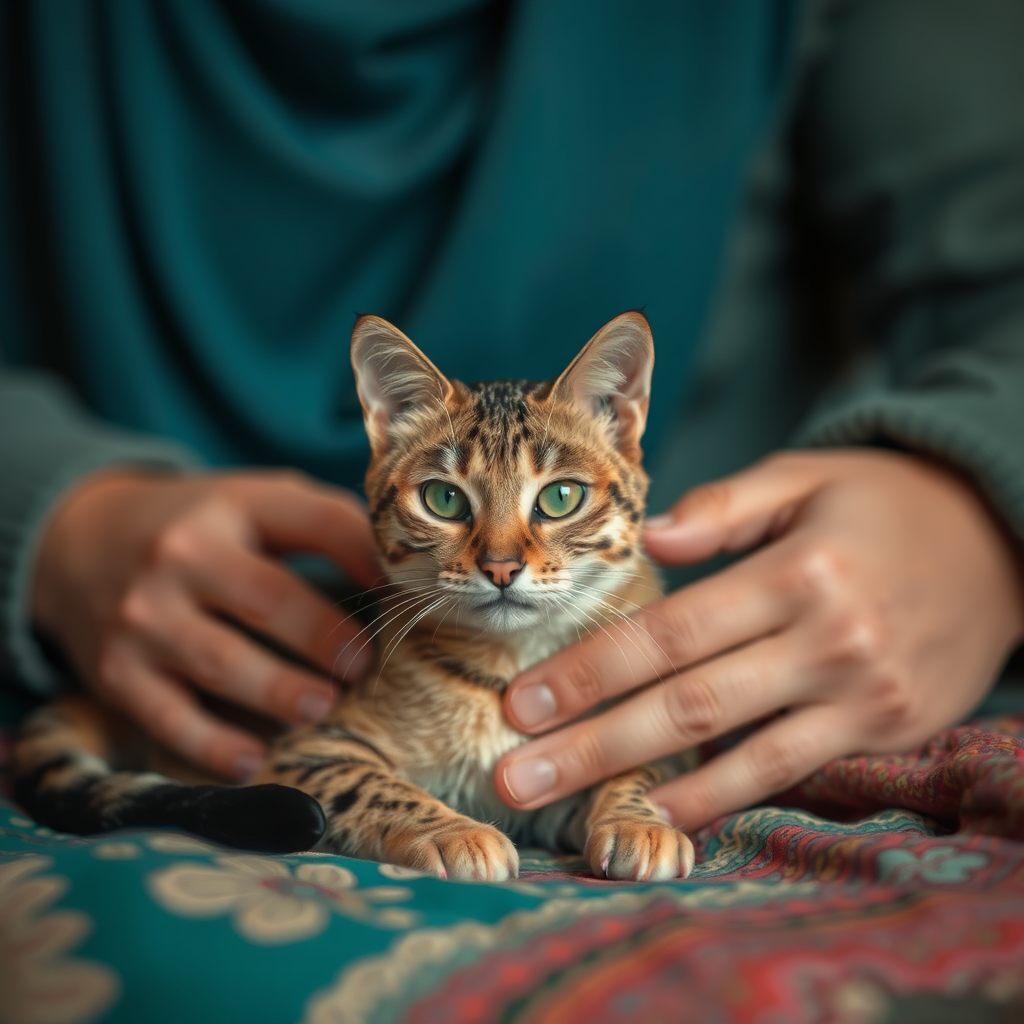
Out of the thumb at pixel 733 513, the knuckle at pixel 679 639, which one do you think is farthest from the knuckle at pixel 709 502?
the knuckle at pixel 679 639

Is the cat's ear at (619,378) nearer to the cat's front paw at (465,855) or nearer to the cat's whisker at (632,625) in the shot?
the cat's whisker at (632,625)

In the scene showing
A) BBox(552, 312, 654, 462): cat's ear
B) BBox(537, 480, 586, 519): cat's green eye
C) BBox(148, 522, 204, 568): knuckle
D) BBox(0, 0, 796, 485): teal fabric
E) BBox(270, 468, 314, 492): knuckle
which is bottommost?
BBox(148, 522, 204, 568): knuckle

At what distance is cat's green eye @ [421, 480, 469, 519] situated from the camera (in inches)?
35.0

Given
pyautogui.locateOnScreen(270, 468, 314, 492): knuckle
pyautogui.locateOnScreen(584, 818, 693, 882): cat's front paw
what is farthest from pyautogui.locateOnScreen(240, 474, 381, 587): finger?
pyautogui.locateOnScreen(584, 818, 693, 882): cat's front paw

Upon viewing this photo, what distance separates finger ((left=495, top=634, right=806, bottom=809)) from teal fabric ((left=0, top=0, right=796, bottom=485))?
0.63m

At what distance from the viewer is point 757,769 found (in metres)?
0.88

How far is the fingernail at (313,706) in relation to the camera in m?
1.05

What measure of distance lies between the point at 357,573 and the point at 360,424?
1.65 ft

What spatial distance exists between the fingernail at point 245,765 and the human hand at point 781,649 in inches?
14.5

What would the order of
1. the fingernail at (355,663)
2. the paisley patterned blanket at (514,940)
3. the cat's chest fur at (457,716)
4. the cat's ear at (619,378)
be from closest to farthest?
the paisley patterned blanket at (514,940) < the cat's ear at (619,378) < the cat's chest fur at (457,716) < the fingernail at (355,663)

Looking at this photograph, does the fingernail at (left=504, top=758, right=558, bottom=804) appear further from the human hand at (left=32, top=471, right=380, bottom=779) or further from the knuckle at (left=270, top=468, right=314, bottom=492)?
the knuckle at (left=270, top=468, right=314, bottom=492)

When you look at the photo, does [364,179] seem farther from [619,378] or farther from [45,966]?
[45,966]

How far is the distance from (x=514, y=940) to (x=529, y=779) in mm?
307

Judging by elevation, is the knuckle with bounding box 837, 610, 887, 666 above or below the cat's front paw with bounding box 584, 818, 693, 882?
above
